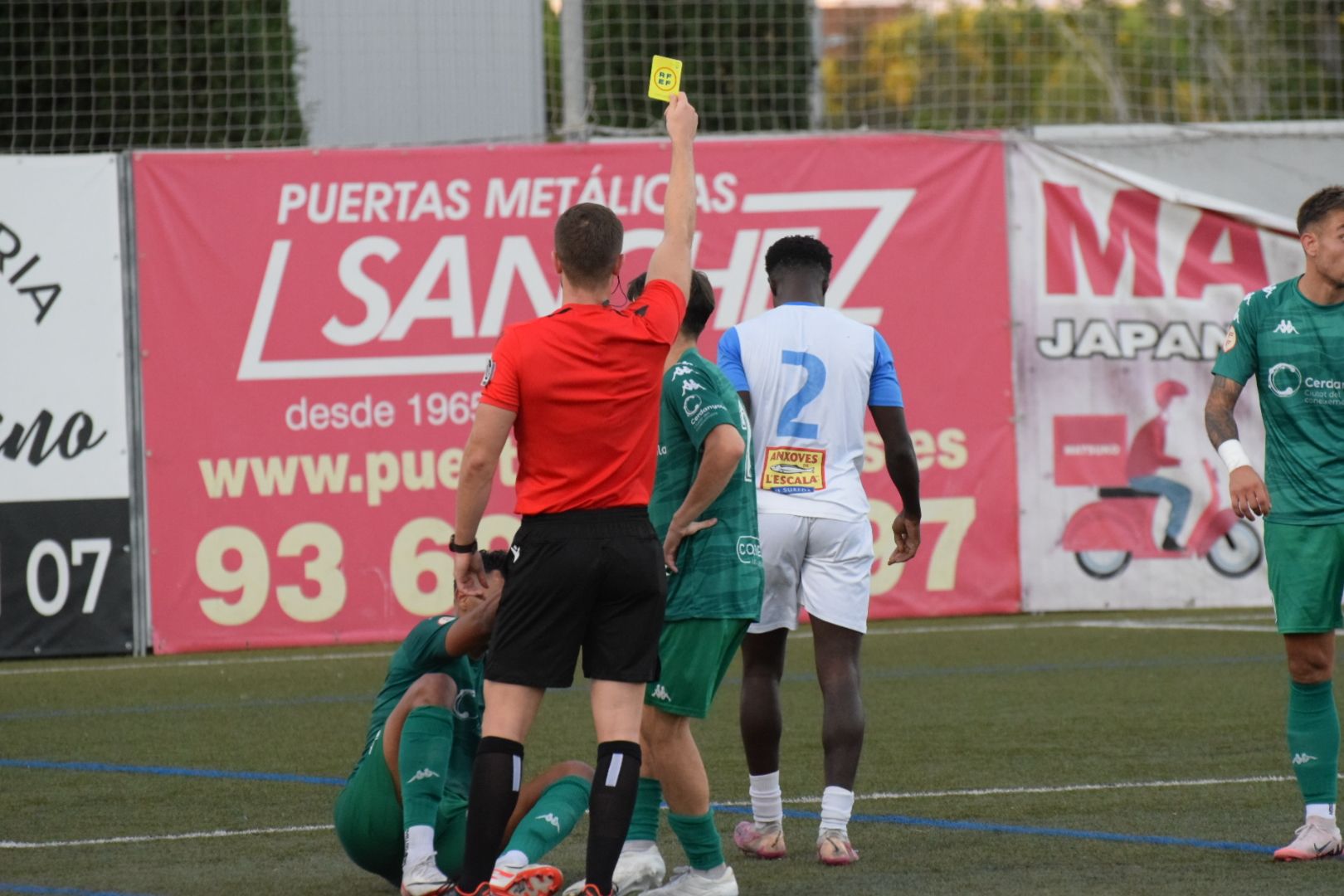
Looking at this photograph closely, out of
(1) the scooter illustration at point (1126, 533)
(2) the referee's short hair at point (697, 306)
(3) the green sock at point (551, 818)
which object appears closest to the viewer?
(3) the green sock at point (551, 818)

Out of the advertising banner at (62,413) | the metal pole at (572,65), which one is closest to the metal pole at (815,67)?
the metal pole at (572,65)

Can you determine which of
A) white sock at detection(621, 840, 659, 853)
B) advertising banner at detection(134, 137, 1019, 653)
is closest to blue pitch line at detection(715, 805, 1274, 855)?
white sock at detection(621, 840, 659, 853)

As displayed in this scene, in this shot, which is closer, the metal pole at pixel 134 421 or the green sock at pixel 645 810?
the green sock at pixel 645 810

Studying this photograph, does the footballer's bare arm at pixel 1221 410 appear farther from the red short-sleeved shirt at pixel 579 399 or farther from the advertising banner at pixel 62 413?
the advertising banner at pixel 62 413

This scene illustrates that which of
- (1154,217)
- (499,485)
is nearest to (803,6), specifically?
(1154,217)

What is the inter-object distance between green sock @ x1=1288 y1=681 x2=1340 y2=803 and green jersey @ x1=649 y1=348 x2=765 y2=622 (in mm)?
1738

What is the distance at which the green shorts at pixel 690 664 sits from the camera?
17.8 feet

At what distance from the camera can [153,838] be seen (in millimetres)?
6387

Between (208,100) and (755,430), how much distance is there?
377 inches

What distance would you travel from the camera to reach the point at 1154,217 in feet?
45.0

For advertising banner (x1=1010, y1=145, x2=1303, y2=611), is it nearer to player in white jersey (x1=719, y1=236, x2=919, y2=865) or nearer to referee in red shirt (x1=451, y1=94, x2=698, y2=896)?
player in white jersey (x1=719, y1=236, x2=919, y2=865)

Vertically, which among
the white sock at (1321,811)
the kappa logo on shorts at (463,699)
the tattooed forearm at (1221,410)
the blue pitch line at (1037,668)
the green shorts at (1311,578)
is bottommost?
the blue pitch line at (1037,668)

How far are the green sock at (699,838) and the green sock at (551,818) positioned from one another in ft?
0.92

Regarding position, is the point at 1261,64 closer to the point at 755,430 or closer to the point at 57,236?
the point at 57,236
